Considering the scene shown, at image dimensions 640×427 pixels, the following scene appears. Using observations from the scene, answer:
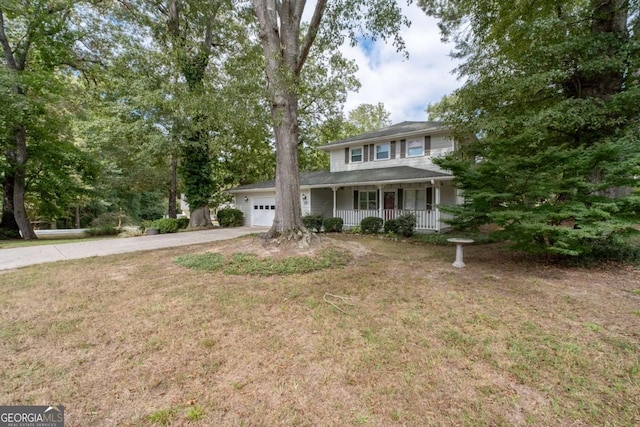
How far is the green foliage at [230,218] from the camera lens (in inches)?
716

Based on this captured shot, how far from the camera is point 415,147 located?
1397 cm

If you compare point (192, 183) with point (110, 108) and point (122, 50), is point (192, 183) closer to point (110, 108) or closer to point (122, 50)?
point (110, 108)

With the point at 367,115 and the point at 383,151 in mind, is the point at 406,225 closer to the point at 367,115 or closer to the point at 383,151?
the point at 383,151

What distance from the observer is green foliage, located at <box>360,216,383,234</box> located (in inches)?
484

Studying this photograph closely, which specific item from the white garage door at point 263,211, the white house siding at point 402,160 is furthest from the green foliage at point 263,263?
the white garage door at point 263,211

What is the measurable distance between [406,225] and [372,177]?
314 cm

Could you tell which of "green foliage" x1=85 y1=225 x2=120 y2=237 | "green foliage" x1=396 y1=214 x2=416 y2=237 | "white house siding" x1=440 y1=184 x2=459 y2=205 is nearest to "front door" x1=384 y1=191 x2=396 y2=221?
"white house siding" x1=440 y1=184 x2=459 y2=205

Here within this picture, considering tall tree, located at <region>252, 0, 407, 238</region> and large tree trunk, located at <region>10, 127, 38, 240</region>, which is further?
large tree trunk, located at <region>10, 127, 38, 240</region>

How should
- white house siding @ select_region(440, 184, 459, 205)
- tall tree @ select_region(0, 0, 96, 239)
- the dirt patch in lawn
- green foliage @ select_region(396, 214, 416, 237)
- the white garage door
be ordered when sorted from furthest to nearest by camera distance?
the white garage door → white house siding @ select_region(440, 184, 459, 205) → tall tree @ select_region(0, 0, 96, 239) → green foliage @ select_region(396, 214, 416, 237) → the dirt patch in lawn

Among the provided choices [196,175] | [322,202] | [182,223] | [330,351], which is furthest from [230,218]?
[330,351]

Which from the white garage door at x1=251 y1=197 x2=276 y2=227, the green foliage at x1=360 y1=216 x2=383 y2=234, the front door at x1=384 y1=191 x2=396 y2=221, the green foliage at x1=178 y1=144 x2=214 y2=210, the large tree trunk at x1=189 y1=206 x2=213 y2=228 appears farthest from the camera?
the white garage door at x1=251 y1=197 x2=276 y2=227

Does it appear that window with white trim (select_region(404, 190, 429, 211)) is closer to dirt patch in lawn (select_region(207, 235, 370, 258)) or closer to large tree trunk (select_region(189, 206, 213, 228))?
dirt patch in lawn (select_region(207, 235, 370, 258))

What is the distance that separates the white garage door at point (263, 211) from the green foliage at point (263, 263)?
9.99 metres

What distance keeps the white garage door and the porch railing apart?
492cm
